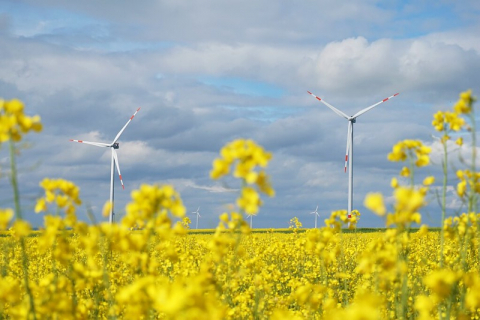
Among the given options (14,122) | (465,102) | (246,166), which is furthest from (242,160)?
(465,102)

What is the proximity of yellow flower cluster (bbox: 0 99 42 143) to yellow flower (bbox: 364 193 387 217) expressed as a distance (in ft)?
6.77

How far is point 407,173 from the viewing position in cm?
438

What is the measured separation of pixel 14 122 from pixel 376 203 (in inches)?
87.1

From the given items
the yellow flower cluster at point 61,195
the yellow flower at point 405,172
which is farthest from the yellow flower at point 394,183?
the yellow flower cluster at point 61,195

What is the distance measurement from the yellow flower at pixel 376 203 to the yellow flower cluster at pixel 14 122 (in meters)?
2.06

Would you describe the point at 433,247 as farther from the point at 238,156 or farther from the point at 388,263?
the point at 238,156

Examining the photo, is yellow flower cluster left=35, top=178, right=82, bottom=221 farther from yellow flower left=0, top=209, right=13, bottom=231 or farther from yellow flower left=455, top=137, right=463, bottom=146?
yellow flower left=455, top=137, right=463, bottom=146

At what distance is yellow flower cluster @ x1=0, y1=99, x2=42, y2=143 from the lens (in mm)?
3367

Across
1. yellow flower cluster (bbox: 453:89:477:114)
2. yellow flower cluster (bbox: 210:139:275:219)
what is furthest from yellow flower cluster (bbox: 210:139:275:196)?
yellow flower cluster (bbox: 453:89:477:114)

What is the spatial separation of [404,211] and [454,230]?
192 centimetres

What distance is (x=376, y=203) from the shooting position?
3.11 m

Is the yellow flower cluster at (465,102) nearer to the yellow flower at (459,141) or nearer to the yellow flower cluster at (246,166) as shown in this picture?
the yellow flower at (459,141)

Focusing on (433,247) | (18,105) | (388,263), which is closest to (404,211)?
(388,263)

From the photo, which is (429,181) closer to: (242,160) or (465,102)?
(465,102)
